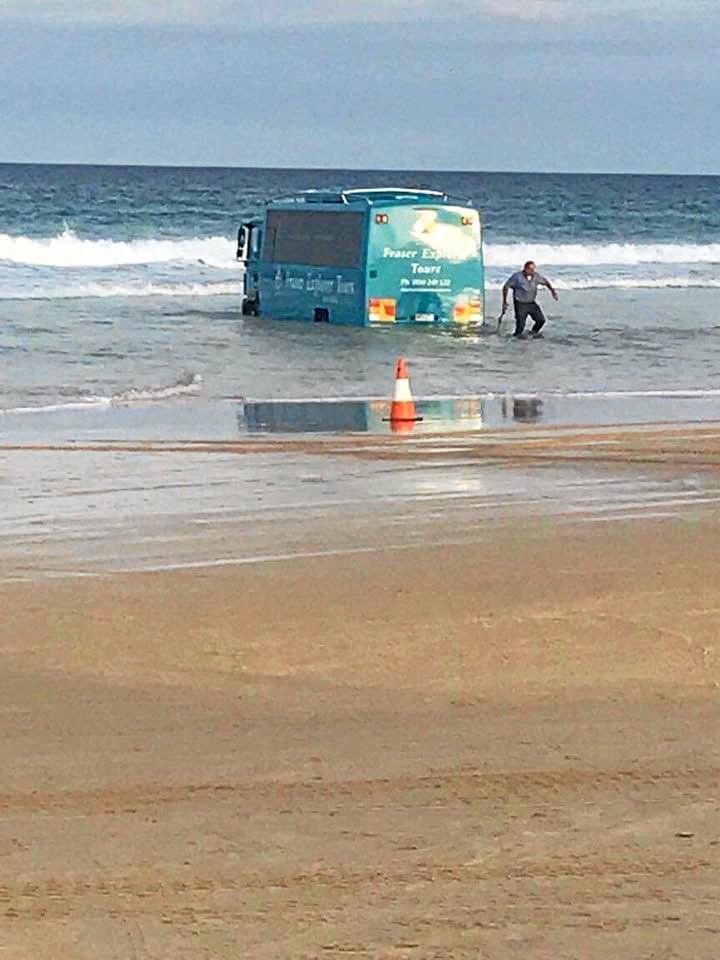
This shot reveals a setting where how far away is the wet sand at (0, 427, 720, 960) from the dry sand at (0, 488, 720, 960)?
0.04ft

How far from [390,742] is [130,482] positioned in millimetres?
6553

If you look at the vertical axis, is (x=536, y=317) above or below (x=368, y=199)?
below

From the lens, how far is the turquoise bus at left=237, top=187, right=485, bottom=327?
101ft

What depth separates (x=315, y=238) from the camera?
31734mm

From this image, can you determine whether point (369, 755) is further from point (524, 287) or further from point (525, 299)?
point (524, 287)

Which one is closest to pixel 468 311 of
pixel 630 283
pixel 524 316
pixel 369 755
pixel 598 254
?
pixel 524 316

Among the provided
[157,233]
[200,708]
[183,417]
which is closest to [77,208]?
[157,233]

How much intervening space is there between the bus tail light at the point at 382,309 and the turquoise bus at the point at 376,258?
2cm

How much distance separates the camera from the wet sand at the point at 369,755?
4.42 m

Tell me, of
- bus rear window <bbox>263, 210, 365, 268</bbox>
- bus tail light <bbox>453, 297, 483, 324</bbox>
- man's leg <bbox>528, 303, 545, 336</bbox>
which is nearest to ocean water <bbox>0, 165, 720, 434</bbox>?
man's leg <bbox>528, 303, 545, 336</bbox>

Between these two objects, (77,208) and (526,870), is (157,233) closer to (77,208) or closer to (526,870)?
(77,208)

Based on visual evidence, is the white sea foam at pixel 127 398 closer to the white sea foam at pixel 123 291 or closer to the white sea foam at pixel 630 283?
the white sea foam at pixel 123 291

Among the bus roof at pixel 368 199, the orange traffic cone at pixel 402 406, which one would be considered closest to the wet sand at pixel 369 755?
the orange traffic cone at pixel 402 406

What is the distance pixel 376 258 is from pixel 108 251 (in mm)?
29929
